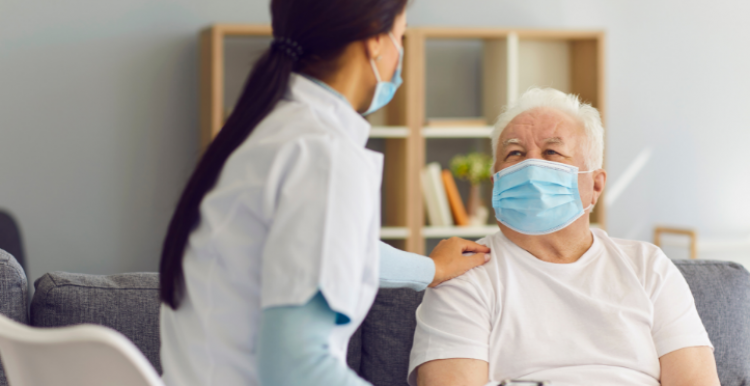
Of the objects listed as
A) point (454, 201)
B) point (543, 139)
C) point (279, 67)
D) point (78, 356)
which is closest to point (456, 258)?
point (543, 139)

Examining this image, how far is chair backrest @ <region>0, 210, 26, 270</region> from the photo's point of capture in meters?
2.54

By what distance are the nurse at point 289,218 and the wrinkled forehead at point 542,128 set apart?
0.66 m

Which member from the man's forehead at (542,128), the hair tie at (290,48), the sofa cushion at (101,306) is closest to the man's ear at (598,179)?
the man's forehead at (542,128)

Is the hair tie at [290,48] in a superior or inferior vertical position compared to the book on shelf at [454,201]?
superior

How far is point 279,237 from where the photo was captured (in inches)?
26.2

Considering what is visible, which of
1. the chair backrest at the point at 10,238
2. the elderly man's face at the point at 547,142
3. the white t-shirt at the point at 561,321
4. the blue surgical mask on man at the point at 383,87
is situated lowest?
the chair backrest at the point at 10,238

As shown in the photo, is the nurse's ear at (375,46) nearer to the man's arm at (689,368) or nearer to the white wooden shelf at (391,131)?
the man's arm at (689,368)

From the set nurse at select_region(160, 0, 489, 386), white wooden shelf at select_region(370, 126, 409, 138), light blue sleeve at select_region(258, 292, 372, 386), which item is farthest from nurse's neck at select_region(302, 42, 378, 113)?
white wooden shelf at select_region(370, 126, 409, 138)

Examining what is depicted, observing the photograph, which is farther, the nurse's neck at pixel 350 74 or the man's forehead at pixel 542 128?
the man's forehead at pixel 542 128

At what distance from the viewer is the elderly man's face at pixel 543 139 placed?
1.44 m

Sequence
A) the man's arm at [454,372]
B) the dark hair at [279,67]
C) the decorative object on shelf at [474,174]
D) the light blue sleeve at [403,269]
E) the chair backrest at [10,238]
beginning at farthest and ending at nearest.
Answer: the decorative object on shelf at [474,174] → the chair backrest at [10,238] → the man's arm at [454,372] → the light blue sleeve at [403,269] → the dark hair at [279,67]

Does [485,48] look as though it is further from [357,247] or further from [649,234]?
[357,247]

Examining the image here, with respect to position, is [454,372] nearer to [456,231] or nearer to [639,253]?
[639,253]

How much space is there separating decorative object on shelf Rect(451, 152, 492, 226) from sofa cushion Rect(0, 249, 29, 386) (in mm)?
2024
